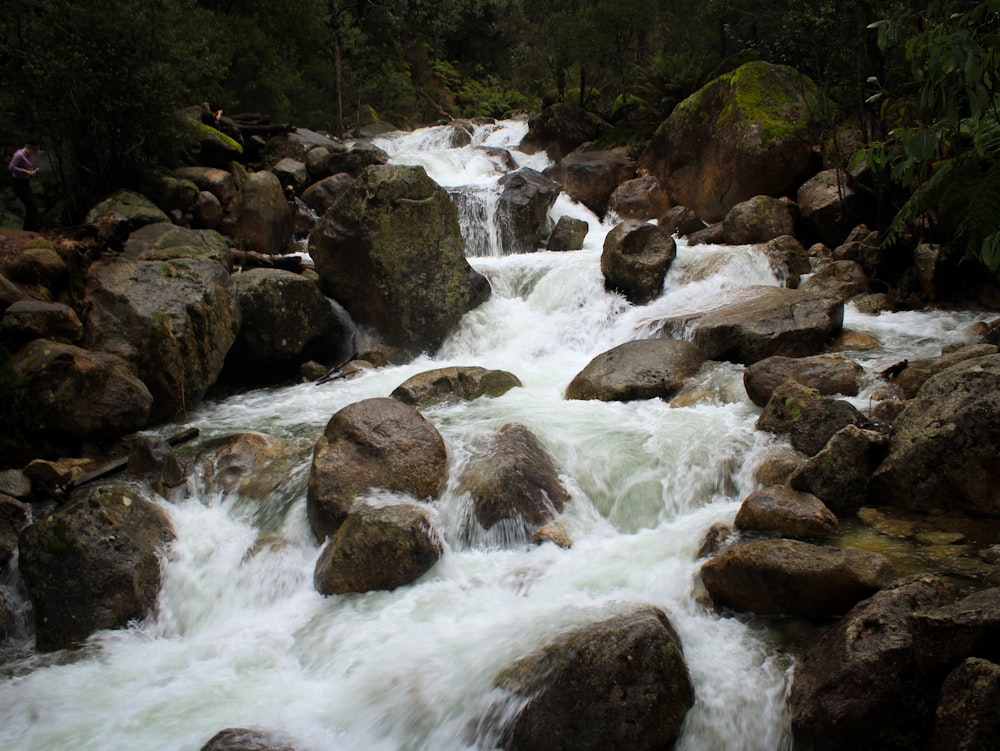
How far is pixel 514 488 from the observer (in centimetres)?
583

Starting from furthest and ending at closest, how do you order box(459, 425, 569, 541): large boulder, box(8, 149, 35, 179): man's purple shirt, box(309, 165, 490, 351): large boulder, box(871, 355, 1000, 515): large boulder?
1. box(309, 165, 490, 351): large boulder
2. box(8, 149, 35, 179): man's purple shirt
3. box(459, 425, 569, 541): large boulder
4. box(871, 355, 1000, 515): large boulder

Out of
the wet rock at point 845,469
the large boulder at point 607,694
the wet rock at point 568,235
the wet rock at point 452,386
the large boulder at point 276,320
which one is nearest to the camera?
the large boulder at point 607,694

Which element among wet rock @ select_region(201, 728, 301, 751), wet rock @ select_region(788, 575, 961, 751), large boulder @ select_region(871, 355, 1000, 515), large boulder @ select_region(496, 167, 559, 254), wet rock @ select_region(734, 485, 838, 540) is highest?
large boulder @ select_region(496, 167, 559, 254)

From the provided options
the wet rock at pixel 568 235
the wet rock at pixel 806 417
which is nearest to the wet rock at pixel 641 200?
the wet rock at pixel 568 235

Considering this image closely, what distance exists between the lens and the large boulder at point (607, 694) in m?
3.36

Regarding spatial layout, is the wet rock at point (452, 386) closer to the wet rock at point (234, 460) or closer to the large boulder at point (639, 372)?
the large boulder at point (639, 372)

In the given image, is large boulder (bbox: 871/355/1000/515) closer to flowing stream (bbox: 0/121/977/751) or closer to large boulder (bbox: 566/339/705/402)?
flowing stream (bbox: 0/121/977/751)

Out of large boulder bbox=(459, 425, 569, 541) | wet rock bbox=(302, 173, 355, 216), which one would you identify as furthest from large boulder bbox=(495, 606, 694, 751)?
wet rock bbox=(302, 173, 355, 216)

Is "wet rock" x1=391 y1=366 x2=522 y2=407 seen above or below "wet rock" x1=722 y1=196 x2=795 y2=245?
below

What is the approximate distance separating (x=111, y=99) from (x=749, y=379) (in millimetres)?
11313

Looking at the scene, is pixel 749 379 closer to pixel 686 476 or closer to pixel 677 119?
pixel 686 476

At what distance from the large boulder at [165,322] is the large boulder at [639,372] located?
4908mm

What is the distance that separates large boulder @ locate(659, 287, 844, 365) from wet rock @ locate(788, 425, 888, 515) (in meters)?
3.40

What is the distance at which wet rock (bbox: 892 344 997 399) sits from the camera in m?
6.55
